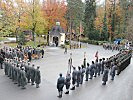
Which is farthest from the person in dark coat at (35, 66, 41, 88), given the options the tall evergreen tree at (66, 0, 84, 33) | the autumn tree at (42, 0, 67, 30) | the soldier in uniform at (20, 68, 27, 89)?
the tall evergreen tree at (66, 0, 84, 33)

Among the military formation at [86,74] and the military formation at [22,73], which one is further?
the military formation at [22,73]

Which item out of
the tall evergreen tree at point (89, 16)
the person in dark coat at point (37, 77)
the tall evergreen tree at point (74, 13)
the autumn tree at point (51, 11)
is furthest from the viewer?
the tall evergreen tree at point (89, 16)

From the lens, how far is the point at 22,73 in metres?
16.1

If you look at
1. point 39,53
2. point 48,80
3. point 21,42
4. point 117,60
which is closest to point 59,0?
point 21,42

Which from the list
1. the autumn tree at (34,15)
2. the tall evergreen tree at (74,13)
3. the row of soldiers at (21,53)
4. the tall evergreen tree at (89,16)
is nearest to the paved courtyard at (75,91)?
the row of soldiers at (21,53)

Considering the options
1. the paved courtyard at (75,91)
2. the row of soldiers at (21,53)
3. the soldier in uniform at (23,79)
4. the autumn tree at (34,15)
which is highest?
the autumn tree at (34,15)

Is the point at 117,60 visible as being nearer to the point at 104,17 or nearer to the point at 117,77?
the point at 117,77

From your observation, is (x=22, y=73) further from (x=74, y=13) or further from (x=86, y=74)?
(x=74, y=13)

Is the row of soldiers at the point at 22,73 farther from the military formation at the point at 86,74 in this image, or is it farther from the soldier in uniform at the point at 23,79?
the military formation at the point at 86,74

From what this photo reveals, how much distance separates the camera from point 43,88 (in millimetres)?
16328

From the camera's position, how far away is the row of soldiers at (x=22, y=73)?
639 inches

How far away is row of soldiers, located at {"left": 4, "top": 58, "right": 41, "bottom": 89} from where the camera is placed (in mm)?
16219

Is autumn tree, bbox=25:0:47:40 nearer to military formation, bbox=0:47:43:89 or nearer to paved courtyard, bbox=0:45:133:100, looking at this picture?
paved courtyard, bbox=0:45:133:100

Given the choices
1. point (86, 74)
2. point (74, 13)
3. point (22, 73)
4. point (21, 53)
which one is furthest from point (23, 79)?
point (74, 13)
